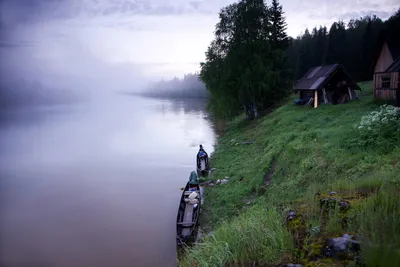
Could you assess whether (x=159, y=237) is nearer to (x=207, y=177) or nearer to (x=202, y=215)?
(x=202, y=215)

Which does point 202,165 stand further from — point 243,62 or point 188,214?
point 243,62

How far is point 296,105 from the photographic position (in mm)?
33625

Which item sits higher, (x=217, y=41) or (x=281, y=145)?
(x=217, y=41)

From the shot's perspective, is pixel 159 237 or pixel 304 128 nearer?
pixel 159 237

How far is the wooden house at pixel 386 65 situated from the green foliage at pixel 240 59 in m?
10.7

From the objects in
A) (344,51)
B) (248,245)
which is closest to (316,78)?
(248,245)

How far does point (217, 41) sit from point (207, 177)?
20.0 metres

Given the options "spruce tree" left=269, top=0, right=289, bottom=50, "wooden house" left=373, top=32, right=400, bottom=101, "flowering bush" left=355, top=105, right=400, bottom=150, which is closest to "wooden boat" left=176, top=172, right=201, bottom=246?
"flowering bush" left=355, top=105, right=400, bottom=150

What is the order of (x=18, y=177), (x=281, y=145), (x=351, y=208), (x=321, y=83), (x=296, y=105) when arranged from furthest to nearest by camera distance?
(x=296, y=105) → (x=321, y=83) → (x=18, y=177) → (x=281, y=145) → (x=351, y=208)

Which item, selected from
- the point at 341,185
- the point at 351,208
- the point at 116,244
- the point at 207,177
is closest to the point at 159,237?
the point at 116,244

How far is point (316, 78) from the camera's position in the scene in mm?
31203

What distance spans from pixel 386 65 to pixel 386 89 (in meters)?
2.31

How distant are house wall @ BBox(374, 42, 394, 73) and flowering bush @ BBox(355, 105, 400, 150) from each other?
550 inches

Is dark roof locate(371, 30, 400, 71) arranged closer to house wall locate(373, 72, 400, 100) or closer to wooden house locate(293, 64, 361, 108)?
house wall locate(373, 72, 400, 100)
